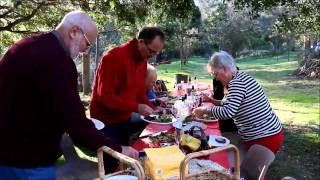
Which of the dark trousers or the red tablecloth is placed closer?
the red tablecloth

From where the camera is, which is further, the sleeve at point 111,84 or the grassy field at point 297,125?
the grassy field at point 297,125

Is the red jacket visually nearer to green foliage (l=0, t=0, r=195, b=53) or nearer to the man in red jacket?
the man in red jacket

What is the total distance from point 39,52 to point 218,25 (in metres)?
41.2

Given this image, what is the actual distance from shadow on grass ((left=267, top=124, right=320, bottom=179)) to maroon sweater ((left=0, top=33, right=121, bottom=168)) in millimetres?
4381

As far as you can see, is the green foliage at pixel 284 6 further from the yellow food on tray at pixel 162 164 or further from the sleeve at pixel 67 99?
the sleeve at pixel 67 99

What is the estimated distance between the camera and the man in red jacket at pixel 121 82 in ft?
12.3

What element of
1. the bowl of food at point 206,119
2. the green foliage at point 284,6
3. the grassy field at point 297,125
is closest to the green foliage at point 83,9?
the green foliage at point 284,6

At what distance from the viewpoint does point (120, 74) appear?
12.6 feet

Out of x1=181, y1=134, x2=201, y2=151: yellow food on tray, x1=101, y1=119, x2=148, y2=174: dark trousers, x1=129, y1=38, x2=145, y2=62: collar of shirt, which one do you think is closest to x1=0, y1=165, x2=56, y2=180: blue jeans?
x1=181, y1=134, x2=201, y2=151: yellow food on tray

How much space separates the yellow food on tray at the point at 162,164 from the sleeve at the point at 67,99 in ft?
1.01

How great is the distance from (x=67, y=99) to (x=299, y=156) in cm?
621

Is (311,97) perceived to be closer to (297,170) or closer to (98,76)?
(297,170)

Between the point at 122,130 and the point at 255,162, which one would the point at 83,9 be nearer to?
the point at 122,130

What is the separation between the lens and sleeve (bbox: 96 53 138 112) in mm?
3736
